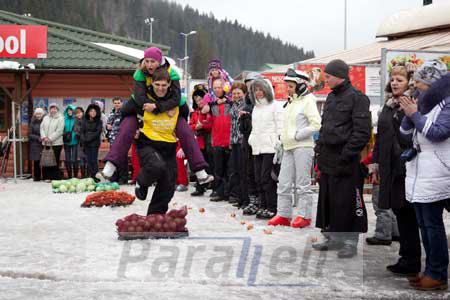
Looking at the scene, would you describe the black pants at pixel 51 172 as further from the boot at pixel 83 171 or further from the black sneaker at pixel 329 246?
the black sneaker at pixel 329 246

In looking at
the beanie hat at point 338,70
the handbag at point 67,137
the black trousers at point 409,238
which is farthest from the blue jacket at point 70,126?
the black trousers at point 409,238

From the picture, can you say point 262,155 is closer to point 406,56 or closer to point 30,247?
point 406,56

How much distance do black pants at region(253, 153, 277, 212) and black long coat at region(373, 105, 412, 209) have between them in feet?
8.28

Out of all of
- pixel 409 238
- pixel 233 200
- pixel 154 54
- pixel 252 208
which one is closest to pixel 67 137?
pixel 233 200

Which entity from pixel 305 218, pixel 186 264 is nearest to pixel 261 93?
pixel 305 218

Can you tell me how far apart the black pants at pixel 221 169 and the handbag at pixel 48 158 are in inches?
213

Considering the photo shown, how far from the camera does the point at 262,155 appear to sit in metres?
8.34

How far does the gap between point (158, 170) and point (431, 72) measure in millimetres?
3030

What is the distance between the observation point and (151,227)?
21.7 ft

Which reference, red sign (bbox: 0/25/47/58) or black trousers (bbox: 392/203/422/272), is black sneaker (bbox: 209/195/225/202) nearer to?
black trousers (bbox: 392/203/422/272)

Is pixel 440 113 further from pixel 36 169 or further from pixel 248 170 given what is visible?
pixel 36 169

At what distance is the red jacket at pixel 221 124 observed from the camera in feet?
33.2

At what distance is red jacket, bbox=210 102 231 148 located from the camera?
33.2 ft

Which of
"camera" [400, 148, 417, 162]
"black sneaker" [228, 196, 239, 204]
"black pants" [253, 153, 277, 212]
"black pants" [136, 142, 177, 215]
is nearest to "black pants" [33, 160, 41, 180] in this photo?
"black sneaker" [228, 196, 239, 204]
